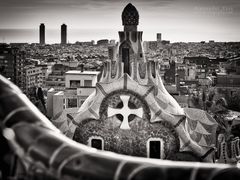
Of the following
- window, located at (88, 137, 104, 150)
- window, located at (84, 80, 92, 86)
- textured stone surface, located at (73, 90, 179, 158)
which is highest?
textured stone surface, located at (73, 90, 179, 158)

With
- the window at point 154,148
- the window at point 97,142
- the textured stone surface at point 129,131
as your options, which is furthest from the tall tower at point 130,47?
the window at point 154,148

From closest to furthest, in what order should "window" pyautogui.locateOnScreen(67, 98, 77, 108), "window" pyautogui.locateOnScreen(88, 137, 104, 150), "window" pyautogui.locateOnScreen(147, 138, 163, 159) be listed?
"window" pyautogui.locateOnScreen(147, 138, 163, 159), "window" pyautogui.locateOnScreen(88, 137, 104, 150), "window" pyautogui.locateOnScreen(67, 98, 77, 108)

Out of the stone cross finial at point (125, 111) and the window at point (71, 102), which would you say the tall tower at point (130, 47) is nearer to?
the stone cross finial at point (125, 111)

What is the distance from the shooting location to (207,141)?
1156cm

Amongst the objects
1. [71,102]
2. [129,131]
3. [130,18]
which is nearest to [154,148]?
[129,131]

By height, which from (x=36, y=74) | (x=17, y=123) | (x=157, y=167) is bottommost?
(x=36, y=74)

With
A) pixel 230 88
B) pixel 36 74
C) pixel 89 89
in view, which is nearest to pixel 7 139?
pixel 89 89

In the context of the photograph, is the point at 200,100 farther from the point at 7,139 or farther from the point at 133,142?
the point at 7,139

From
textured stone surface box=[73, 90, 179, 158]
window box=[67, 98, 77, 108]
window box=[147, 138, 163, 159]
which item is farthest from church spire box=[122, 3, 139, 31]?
window box=[67, 98, 77, 108]

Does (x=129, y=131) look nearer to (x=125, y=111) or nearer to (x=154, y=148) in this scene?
(x=125, y=111)

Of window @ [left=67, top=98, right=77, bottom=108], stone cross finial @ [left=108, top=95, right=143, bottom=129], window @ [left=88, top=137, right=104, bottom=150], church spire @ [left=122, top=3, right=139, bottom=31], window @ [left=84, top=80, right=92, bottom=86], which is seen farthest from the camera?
window @ [left=84, top=80, right=92, bottom=86]

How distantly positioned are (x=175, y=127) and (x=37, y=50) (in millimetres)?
99807

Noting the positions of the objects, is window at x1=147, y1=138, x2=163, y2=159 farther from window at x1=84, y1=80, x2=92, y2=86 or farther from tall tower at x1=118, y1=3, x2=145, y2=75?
window at x1=84, y1=80, x2=92, y2=86

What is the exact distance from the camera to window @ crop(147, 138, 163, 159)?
922 centimetres
